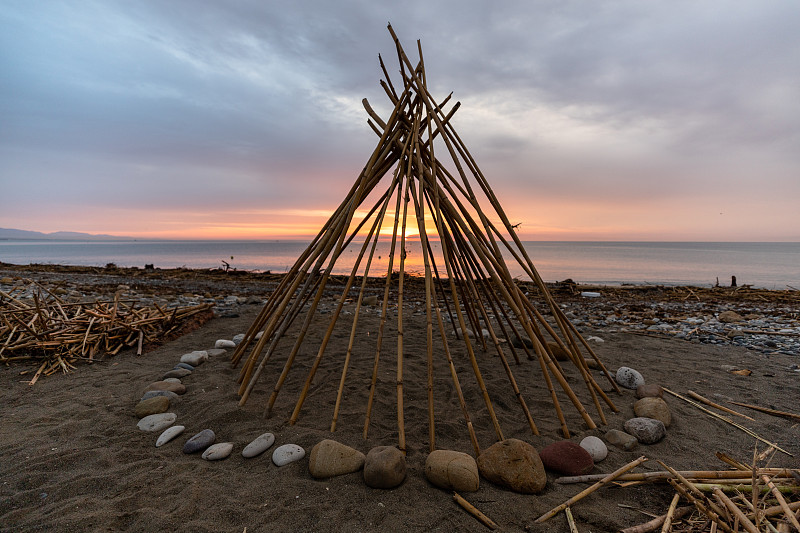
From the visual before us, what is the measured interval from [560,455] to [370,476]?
1220 mm

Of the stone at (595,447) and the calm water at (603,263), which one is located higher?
the calm water at (603,263)

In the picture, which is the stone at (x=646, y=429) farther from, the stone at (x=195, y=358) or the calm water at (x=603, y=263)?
the calm water at (x=603, y=263)

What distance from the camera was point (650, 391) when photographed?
353 cm

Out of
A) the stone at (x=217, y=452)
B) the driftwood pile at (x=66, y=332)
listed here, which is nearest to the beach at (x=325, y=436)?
the stone at (x=217, y=452)

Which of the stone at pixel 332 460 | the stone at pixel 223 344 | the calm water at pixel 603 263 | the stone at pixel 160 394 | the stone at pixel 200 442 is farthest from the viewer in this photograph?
the calm water at pixel 603 263

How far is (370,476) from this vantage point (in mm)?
2211

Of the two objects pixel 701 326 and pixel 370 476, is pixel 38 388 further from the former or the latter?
pixel 701 326

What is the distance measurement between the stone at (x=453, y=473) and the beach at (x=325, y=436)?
0.05 metres

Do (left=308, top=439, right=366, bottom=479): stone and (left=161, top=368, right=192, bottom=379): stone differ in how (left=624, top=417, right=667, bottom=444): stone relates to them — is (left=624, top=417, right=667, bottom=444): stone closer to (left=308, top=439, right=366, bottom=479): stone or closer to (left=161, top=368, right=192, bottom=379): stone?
(left=308, top=439, right=366, bottom=479): stone

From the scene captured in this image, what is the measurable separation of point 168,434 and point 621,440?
11.1 ft

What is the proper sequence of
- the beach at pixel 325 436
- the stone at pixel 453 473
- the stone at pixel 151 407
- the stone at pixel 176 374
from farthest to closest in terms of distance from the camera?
the stone at pixel 176 374
the stone at pixel 151 407
the stone at pixel 453 473
the beach at pixel 325 436

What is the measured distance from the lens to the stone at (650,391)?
3504mm

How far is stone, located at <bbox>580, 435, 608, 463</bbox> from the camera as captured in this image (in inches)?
98.9

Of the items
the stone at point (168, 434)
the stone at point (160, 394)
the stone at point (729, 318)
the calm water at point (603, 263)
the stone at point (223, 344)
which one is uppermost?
the calm water at point (603, 263)
